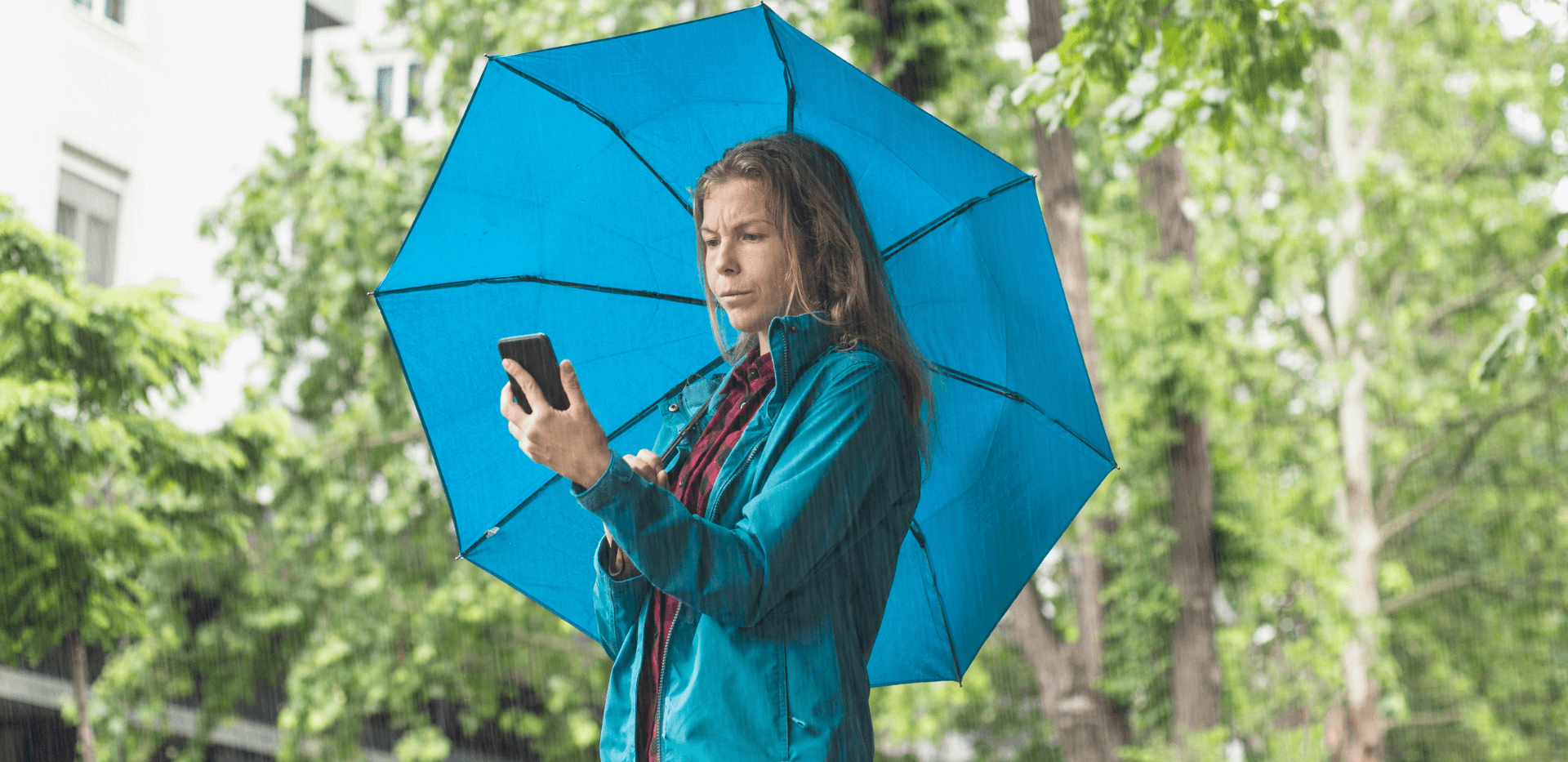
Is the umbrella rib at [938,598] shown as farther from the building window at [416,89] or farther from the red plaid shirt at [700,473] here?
the building window at [416,89]

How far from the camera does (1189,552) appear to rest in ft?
32.2

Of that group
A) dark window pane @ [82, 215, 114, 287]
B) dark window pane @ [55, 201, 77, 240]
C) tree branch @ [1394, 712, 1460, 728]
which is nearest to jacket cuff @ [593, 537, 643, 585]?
dark window pane @ [55, 201, 77, 240]

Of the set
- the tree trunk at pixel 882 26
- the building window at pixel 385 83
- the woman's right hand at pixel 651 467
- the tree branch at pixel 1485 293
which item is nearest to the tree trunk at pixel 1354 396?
the tree branch at pixel 1485 293

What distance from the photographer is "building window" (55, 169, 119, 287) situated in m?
11.3

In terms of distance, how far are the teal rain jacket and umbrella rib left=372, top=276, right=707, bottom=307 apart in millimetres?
852

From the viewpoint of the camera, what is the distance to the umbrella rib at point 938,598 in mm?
2680

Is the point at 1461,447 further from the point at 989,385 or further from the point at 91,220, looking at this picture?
the point at 989,385

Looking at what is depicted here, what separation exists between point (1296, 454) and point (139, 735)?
12.6 m

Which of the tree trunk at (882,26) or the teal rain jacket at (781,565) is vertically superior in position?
the tree trunk at (882,26)

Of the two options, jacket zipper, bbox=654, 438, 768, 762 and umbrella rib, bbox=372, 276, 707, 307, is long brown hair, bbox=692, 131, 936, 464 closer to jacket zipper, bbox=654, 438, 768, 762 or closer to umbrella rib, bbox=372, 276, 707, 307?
jacket zipper, bbox=654, 438, 768, 762

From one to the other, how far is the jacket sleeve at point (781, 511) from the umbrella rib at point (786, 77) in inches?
25.5

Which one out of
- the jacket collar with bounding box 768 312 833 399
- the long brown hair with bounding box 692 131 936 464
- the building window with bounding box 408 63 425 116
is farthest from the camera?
the building window with bounding box 408 63 425 116

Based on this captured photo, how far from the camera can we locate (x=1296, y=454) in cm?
1590

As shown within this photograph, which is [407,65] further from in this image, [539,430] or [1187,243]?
[539,430]
